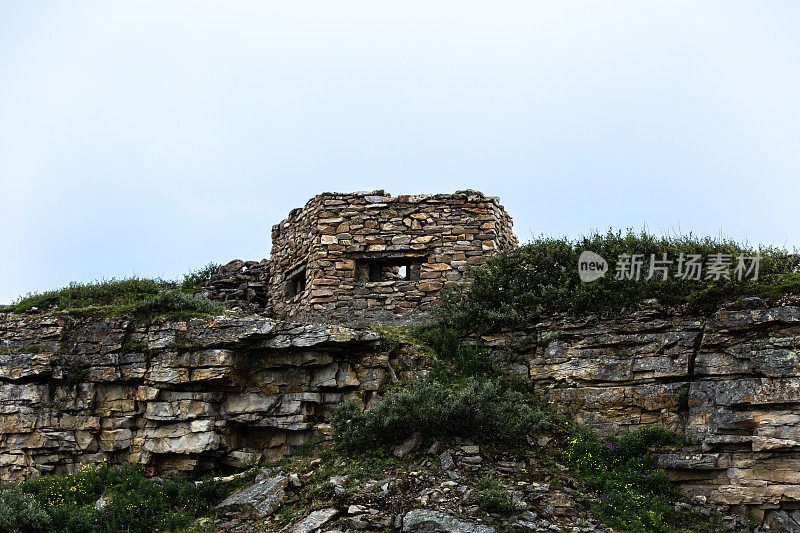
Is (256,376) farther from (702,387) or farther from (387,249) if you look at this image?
(702,387)

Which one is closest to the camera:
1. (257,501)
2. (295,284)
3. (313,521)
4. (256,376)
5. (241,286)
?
(313,521)

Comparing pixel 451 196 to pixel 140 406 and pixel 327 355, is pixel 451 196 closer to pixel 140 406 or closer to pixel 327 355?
pixel 327 355

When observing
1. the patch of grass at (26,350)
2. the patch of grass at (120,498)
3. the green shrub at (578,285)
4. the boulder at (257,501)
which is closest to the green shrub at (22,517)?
the patch of grass at (120,498)

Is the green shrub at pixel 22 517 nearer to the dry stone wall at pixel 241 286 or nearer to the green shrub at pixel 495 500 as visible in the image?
the green shrub at pixel 495 500

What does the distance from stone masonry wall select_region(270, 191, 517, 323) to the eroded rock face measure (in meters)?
3.45

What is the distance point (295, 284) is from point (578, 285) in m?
8.63

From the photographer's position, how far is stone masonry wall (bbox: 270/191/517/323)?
16.0m

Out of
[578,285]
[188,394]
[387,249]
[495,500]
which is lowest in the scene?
[495,500]

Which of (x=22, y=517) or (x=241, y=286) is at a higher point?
(x=241, y=286)

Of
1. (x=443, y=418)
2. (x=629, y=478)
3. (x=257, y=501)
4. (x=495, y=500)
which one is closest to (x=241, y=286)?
(x=257, y=501)

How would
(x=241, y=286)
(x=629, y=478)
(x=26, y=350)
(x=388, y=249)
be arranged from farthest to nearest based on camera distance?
(x=241, y=286), (x=388, y=249), (x=26, y=350), (x=629, y=478)

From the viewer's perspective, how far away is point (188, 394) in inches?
→ 487

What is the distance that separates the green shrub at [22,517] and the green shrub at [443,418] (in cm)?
497

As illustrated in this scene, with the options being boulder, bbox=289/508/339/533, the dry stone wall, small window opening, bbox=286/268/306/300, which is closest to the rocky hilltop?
boulder, bbox=289/508/339/533
